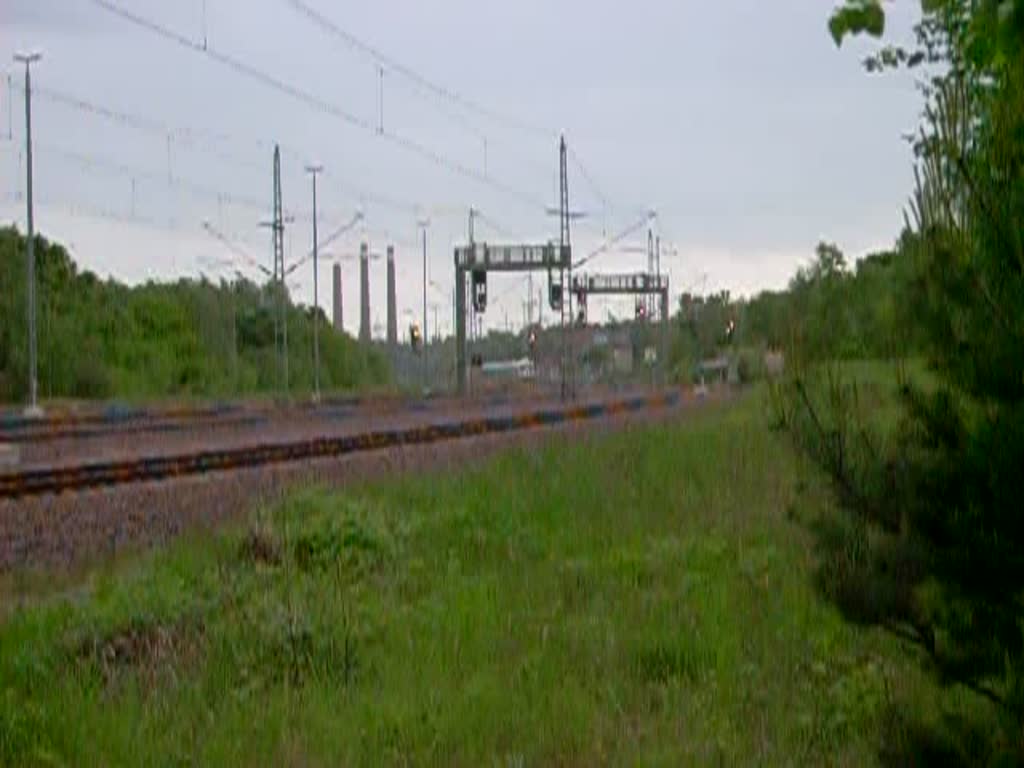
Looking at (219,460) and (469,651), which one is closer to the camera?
(469,651)

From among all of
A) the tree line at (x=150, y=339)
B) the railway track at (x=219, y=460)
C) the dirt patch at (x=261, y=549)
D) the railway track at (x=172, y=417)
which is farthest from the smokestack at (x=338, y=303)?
the dirt patch at (x=261, y=549)

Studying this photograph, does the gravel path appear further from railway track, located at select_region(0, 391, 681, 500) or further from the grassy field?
the grassy field

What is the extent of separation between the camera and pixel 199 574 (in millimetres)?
A: 13031

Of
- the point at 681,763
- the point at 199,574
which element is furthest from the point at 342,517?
the point at 681,763

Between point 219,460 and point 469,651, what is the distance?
60.2 feet

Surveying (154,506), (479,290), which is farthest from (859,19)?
(479,290)

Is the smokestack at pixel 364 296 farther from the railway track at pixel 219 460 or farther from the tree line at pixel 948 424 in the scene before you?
the tree line at pixel 948 424

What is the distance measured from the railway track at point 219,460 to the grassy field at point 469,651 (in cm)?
866

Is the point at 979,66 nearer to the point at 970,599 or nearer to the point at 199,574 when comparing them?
the point at 970,599

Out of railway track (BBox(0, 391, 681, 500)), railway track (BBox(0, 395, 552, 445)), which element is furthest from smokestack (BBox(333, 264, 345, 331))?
railway track (BBox(0, 391, 681, 500))

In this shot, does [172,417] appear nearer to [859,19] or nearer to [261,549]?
[261,549]

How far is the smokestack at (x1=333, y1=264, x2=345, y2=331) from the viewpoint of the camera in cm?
9475

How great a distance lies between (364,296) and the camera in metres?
94.6

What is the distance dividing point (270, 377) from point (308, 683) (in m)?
75.9
